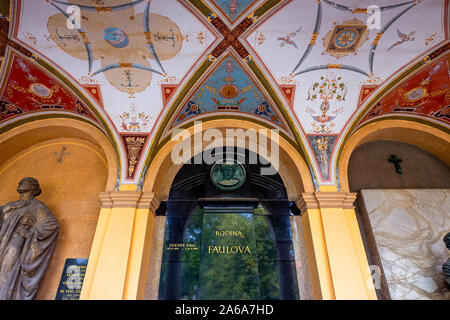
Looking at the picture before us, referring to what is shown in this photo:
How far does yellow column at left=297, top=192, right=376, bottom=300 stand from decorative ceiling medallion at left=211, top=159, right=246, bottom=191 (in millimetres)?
1399

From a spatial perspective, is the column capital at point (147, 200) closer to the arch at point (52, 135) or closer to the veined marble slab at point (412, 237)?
the arch at point (52, 135)

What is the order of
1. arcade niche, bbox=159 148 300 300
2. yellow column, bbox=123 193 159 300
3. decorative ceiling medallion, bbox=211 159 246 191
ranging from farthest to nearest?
decorative ceiling medallion, bbox=211 159 246 191, arcade niche, bbox=159 148 300 300, yellow column, bbox=123 193 159 300

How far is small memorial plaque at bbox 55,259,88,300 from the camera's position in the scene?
182 inches

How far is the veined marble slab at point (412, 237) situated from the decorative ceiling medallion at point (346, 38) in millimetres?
2968

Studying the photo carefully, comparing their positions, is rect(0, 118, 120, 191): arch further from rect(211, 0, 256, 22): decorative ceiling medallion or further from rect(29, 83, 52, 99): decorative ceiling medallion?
rect(211, 0, 256, 22): decorative ceiling medallion

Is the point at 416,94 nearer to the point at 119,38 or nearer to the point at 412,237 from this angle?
the point at 412,237

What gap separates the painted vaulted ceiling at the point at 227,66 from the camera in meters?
4.01

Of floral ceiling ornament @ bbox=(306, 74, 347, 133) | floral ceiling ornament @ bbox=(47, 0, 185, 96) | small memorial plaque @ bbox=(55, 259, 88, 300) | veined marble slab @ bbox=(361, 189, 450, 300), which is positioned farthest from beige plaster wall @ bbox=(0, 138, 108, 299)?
veined marble slab @ bbox=(361, 189, 450, 300)

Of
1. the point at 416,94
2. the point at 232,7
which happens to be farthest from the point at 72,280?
the point at 416,94

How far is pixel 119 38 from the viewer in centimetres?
426

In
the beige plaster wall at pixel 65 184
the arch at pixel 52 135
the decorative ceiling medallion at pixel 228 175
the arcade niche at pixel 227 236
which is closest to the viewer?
the arcade niche at pixel 227 236

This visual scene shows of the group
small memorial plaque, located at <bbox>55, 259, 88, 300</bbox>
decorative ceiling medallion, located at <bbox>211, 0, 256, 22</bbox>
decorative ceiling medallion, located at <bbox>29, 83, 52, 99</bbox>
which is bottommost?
small memorial plaque, located at <bbox>55, 259, 88, 300</bbox>

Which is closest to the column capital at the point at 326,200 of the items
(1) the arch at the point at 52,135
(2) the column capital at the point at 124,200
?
(2) the column capital at the point at 124,200
